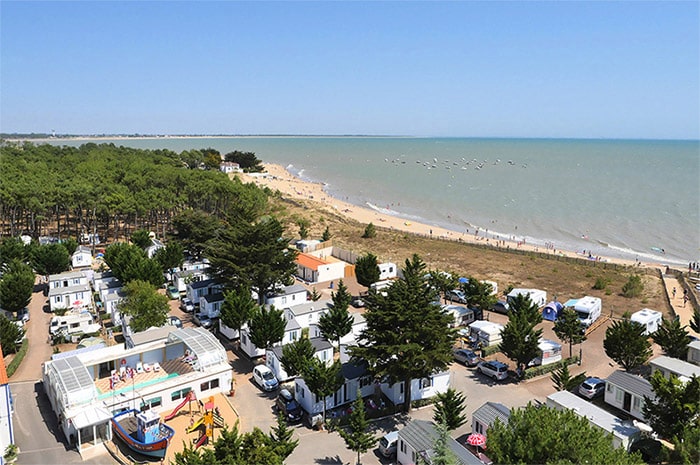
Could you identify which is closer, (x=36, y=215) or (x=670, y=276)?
(x=670, y=276)

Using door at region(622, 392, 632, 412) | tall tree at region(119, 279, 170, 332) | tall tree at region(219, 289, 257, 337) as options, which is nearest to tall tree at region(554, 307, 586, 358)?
door at region(622, 392, 632, 412)

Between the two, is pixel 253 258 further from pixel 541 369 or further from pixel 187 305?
pixel 541 369

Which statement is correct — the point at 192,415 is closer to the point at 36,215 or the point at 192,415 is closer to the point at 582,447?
the point at 582,447

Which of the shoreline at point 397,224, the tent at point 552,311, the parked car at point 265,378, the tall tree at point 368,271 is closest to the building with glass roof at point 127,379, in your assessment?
the parked car at point 265,378

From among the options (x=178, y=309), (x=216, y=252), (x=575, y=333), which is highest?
(x=216, y=252)

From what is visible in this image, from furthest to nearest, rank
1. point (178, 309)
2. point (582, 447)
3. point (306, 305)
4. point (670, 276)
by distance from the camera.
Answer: point (670, 276), point (178, 309), point (306, 305), point (582, 447)

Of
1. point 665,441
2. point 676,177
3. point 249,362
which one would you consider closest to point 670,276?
point 665,441

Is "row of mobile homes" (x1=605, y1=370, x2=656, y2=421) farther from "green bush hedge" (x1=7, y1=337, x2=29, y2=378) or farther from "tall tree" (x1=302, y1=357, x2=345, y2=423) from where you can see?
"green bush hedge" (x1=7, y1=337, x2=29, y2=378)
